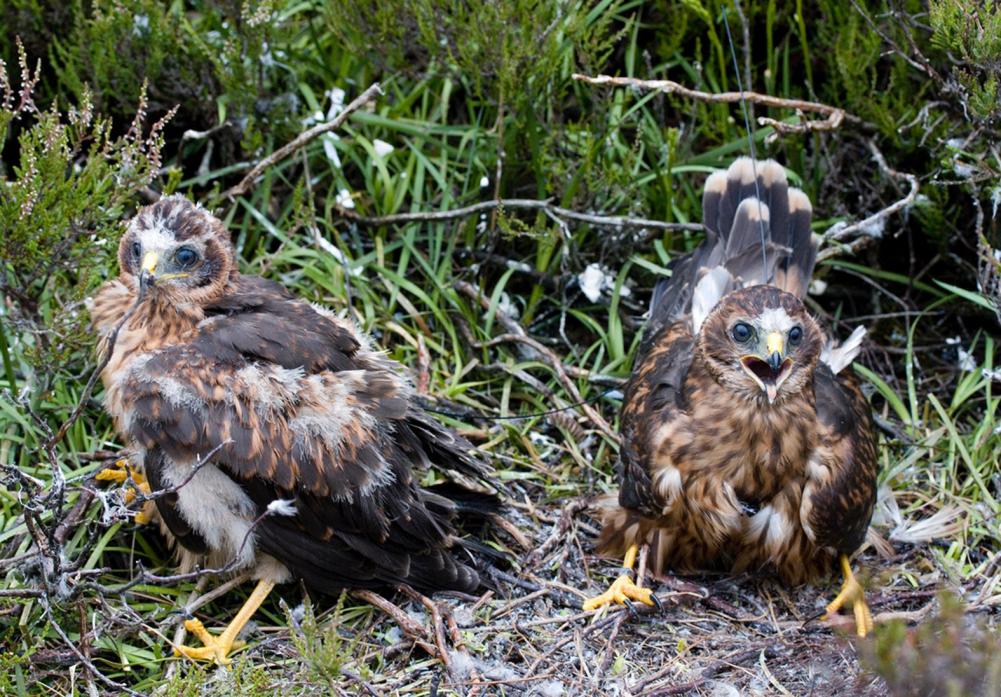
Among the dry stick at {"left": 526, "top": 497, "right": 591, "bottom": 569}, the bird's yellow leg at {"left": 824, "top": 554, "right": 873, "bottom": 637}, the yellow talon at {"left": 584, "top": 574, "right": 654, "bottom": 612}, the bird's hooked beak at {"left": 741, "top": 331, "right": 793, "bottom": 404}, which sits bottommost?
the bird's yellow leg at {"left": 824, "top": 554, "right": 873, "bottom": 637}

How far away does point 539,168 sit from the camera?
4.71m

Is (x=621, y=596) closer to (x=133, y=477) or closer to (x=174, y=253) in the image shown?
Answer: (x=133, y=477)

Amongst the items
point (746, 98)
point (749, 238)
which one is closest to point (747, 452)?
point (749, 238)

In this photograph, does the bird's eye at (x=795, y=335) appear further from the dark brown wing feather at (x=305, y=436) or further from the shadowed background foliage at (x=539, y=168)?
the dark brown wing feather at (x=305, y=436)

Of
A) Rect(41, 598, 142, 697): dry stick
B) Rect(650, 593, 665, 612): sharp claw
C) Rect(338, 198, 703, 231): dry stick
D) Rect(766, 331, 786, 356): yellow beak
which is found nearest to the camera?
Rect(41, 598, 142, 697): dry stick

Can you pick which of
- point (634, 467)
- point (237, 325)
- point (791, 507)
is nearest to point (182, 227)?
point (237, 325)

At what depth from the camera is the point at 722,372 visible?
3672 mm

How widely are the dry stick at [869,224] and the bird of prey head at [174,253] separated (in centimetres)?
221

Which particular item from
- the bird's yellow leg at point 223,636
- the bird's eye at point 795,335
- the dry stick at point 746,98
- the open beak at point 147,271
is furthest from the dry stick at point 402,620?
the dry stick at point 746,98

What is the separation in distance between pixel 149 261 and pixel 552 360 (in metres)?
1.53

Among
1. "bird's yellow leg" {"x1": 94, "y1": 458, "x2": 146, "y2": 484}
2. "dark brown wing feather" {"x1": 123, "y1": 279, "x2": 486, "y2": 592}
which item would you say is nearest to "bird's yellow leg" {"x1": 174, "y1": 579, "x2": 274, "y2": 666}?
"dark brown wing feather" {"x1": 123, "y1": 279, "x2": 486, "y2": 592}

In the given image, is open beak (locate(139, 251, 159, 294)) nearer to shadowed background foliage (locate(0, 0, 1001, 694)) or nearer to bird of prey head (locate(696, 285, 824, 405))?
shadowed background foliage (locate(0, 0, 1001, 694))

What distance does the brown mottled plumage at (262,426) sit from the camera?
3.46 meters

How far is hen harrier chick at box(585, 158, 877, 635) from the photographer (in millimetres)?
3611
